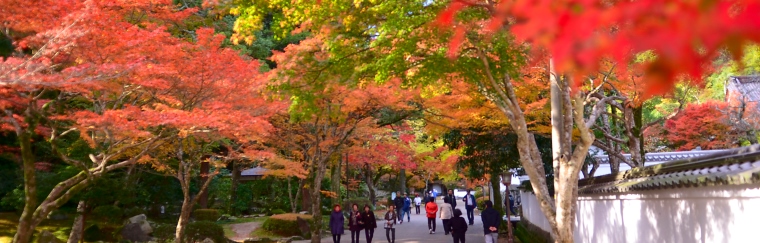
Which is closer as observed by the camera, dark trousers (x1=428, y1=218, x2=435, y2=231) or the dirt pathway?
dark trousers (x1=428, y1=218, x2=435, y2=231)

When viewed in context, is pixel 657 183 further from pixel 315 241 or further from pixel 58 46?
pixel 315 241

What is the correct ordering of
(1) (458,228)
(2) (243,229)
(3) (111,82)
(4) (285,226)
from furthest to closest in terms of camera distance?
1. (2) (243,229)
2. (4) (285,226)
3. (1) (458,228)
4. (3) (111,82)

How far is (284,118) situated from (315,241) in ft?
16.4

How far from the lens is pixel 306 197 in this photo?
30391 mm

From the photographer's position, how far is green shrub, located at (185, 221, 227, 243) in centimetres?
1922

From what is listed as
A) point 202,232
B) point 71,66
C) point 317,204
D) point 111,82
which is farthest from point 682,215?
point 202,232

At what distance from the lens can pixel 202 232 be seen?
19.2 meters

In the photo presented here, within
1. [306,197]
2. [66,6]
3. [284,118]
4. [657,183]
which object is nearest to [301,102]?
[66,6]

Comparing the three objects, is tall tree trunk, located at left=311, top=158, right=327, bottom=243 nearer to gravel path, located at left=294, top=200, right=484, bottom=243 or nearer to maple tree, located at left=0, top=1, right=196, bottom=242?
gravel path, located at left=294, top=200, right=484, bottom=243

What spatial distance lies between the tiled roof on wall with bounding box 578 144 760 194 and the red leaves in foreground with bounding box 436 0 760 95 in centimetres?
433

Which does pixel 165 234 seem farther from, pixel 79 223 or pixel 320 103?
pixel 320 103

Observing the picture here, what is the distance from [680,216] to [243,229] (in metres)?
20.1

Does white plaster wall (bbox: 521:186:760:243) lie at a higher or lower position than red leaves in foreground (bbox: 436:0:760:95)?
lower

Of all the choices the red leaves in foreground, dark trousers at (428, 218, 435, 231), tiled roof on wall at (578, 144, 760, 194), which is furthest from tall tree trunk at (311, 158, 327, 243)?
the red leaves in foreground
